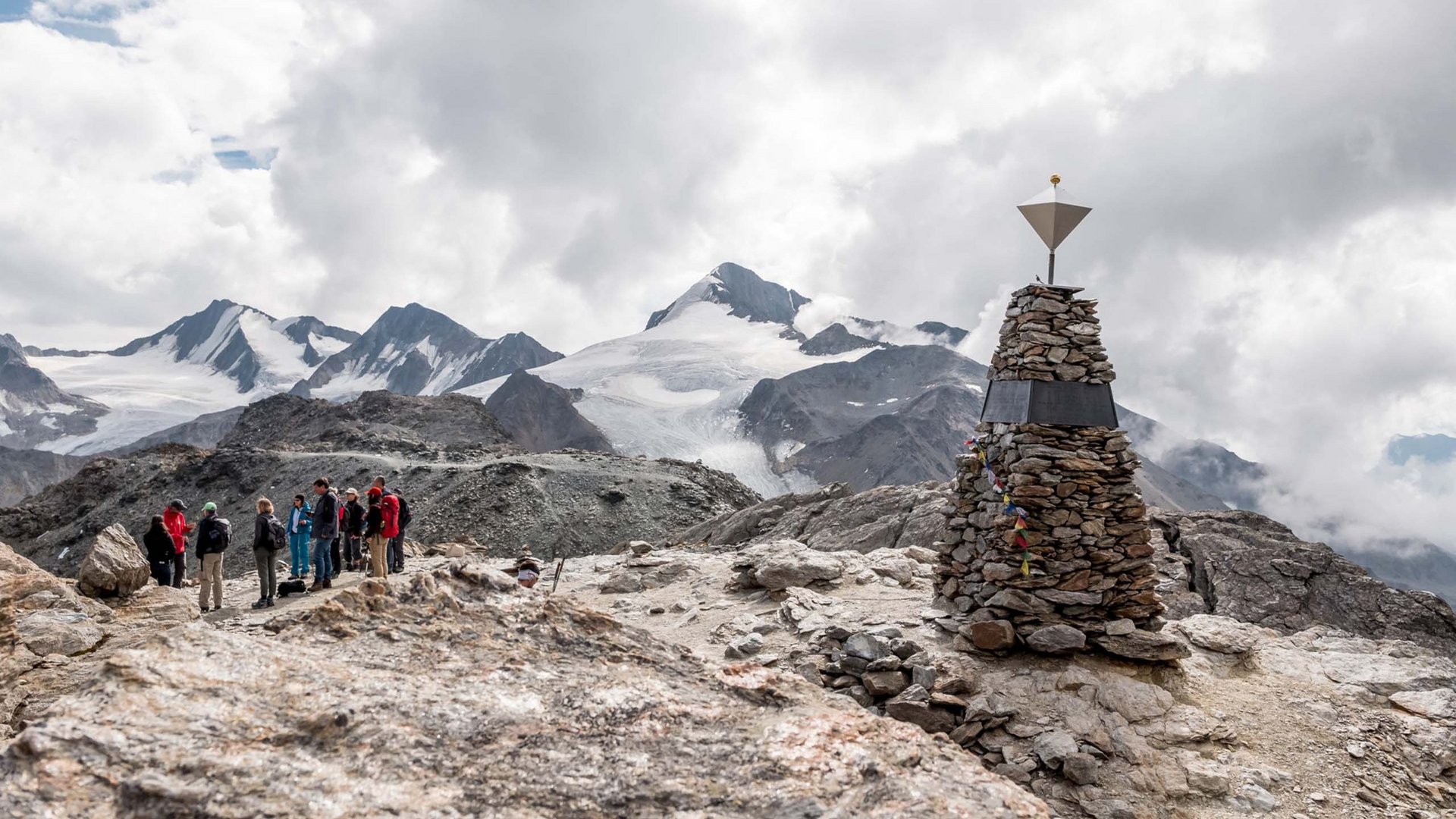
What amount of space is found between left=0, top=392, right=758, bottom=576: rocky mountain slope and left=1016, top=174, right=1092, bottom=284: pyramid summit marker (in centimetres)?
3201

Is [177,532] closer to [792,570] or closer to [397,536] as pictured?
[397,536]

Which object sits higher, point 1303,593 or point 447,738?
point 447,738

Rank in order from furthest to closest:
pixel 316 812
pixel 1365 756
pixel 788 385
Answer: pixel 788 385, pixel 1365 756, pixel 316 812

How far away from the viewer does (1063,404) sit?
1098 centimetres

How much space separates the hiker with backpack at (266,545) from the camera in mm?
13391

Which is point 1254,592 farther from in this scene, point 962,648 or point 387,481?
point 387,481

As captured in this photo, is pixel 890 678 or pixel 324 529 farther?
pixel 324 529

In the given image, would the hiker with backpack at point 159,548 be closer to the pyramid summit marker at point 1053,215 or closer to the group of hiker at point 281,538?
the group of hiker at point 281,538

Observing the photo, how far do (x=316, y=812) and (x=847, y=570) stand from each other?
12.2 metres

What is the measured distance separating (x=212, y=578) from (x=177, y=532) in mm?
2395

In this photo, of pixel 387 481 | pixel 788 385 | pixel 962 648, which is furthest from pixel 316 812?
pixel 788 385

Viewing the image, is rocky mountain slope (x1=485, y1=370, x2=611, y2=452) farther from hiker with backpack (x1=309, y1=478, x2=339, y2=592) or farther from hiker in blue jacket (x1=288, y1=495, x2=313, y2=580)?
hiker with backpack (x1=309, y1=478, x2=339, y2=592)

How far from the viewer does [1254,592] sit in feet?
53.3

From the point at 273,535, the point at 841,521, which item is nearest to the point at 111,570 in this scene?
the point at 273,535
